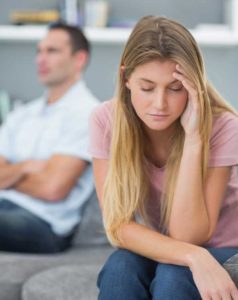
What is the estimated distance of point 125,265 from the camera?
1.52 metres

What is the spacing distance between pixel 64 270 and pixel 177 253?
56cm

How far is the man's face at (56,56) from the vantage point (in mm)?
2936

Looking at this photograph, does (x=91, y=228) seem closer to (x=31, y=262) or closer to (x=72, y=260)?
(x=72, y=260)

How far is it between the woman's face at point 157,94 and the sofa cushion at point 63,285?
531 millimetres

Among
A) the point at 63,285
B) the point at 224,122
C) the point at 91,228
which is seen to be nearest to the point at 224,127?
the point at 224,122

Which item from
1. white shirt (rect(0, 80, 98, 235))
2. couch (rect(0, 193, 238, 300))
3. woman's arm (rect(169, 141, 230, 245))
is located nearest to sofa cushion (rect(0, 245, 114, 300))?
couch (rect(0, 193, 238, 300))

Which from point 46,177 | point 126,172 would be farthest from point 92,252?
point 126,172

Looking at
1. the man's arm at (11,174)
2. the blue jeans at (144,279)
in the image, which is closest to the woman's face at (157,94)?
the blue jeans at (144,279)

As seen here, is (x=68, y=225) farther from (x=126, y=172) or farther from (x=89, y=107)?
(x=126, y=172)

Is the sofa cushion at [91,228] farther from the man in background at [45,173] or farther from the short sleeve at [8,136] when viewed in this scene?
the short sleeve at [8,136]

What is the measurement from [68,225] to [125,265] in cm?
93

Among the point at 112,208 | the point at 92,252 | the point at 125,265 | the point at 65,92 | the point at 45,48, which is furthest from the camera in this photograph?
the point at 45,48

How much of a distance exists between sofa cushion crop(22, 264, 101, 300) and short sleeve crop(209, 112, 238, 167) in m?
0.52

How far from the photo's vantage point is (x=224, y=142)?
1.59 m
